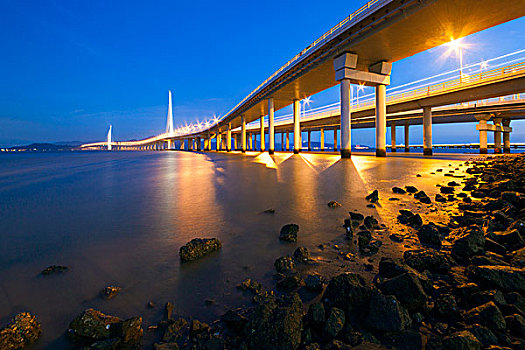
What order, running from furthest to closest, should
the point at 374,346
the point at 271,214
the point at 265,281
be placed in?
the point at 271,214 < the point at 265,281 < the point at 374,346

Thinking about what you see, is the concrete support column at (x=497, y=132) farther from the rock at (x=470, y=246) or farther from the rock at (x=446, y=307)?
the rock at (x=446, y=307)

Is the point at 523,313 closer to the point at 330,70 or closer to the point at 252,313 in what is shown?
the point at 252,313

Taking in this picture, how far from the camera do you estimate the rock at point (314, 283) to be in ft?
7.70

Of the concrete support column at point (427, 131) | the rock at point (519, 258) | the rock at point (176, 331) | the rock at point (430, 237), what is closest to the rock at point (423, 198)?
the rock at point (430, 237)

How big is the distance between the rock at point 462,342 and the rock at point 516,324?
0.34m

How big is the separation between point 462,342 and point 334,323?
0.81 metres

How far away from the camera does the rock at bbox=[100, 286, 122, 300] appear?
2344mm

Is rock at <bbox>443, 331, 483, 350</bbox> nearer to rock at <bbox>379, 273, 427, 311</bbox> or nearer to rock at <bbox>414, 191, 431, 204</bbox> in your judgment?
rock at <bbox>379, 273, 427, 311</bbox>

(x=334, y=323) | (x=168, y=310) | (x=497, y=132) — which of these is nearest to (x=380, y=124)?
(x=334, y=323)

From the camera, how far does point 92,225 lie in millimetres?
4742

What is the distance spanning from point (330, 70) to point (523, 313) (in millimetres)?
35522

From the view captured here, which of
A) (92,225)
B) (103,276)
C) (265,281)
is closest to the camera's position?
(265,281)

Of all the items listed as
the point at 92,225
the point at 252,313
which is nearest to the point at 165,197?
the point at 92,225

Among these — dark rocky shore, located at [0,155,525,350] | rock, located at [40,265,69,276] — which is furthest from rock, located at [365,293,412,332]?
rock, located at [40,265,69,276]
